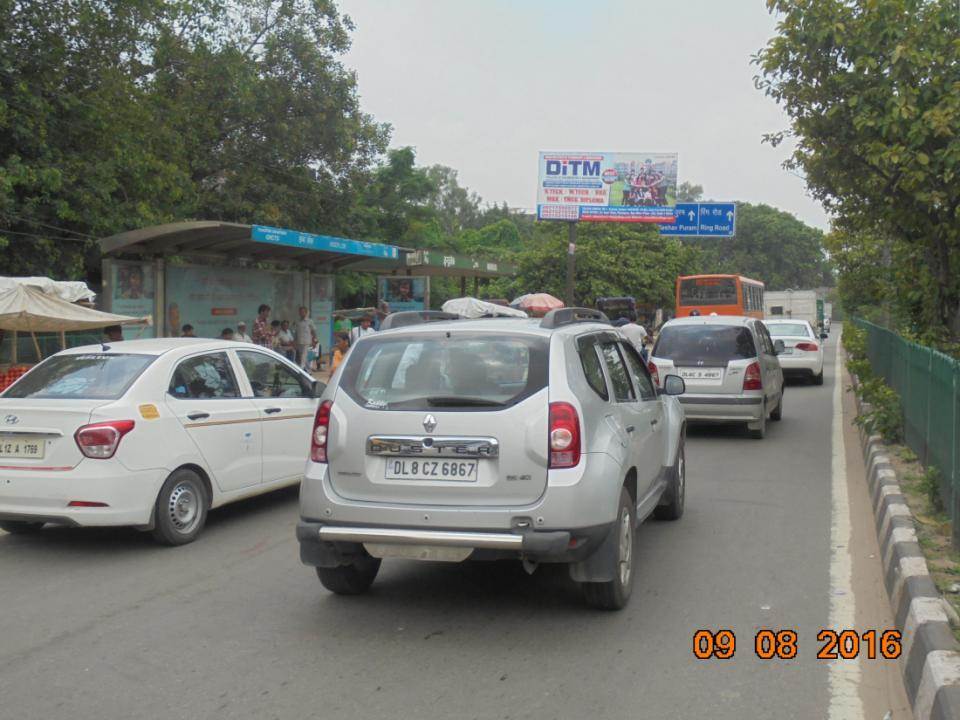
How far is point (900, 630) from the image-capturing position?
5.04m

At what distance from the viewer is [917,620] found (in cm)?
457

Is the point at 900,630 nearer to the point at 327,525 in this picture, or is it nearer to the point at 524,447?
the point at 524,447

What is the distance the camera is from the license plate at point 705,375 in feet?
41.7

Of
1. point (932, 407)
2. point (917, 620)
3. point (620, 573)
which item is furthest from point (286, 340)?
point (917, 620)

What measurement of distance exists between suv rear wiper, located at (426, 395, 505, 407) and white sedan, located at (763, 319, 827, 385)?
59.1 ft

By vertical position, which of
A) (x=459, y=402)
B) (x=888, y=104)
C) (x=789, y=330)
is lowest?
(x=789, y=330)

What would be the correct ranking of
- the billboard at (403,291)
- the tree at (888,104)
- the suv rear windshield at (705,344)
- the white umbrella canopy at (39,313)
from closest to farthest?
the tree at (888,104) → the suv rear windshield at (705,344) → the white umbrella canopy at (39,313) → the billboard at (403,291)

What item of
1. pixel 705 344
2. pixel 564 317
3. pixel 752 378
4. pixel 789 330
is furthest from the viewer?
pixel 789 330

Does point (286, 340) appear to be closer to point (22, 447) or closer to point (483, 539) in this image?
point (22, 447)

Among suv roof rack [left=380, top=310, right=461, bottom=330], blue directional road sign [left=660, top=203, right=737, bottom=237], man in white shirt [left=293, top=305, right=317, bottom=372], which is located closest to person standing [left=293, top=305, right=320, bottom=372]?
man in white shirt [left=293, top=305, right=317, bottom=372]

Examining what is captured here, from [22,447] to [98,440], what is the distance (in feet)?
1.98

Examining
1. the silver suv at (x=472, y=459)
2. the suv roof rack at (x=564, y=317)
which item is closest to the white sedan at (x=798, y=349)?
the suv roof rack at (x=564, y=317)

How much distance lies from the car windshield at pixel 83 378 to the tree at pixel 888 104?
28.3 ft

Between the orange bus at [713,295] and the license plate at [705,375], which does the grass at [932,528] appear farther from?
the orange bus at [713,295]
